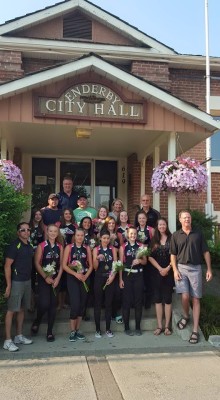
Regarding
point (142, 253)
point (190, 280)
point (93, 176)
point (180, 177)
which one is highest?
point (93, 176)

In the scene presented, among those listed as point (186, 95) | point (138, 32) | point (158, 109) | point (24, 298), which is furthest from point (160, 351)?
point (138, 32)

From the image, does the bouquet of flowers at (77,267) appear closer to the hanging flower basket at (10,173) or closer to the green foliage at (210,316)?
the hanging flower basket at (10,173)

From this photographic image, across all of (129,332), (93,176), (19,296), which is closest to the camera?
(19,296)

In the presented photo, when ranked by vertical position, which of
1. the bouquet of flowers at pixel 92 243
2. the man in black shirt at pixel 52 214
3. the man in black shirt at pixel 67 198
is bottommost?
the bouquet of flowers at pixel 92 243

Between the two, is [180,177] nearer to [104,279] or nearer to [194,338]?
[104,279]

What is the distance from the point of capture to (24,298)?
5422mm

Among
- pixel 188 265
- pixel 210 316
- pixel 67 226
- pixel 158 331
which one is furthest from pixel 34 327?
pixel 210 316

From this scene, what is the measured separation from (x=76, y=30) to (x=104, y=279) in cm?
800

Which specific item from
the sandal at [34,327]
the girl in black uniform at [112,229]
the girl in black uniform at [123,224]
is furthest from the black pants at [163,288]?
the sandal at [34,327]

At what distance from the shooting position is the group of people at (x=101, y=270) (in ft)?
17.8

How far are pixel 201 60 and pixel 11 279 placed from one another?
317 inches

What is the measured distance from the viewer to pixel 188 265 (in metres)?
5.72

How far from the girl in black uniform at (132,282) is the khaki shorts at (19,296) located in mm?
1320

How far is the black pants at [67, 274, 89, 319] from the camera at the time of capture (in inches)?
216
